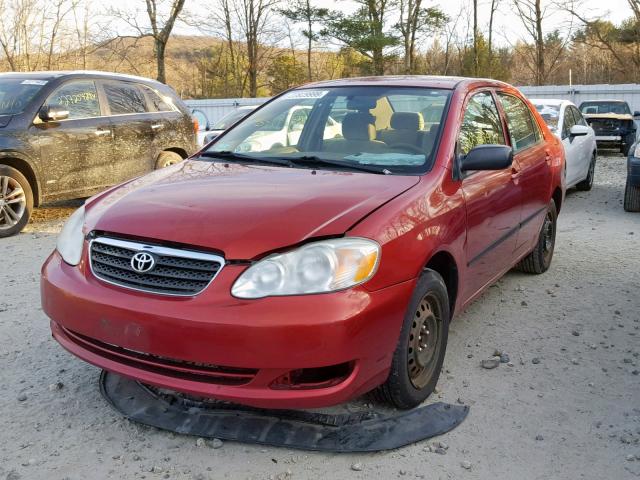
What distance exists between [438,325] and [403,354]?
1.47 feet

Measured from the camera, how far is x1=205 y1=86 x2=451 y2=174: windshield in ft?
11.6

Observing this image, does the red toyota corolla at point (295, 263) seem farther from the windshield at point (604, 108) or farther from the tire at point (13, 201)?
the windshield at point (604, 108)

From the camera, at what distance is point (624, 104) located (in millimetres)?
17375

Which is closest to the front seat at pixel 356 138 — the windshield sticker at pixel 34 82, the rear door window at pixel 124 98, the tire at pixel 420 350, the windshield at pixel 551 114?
the tire at pixel 420 350

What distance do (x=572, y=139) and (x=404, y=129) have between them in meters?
6.12

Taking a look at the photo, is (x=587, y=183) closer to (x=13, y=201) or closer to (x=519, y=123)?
(x=519, y=123)

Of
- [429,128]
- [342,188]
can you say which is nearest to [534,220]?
[429,128]

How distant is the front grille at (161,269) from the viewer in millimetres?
2559

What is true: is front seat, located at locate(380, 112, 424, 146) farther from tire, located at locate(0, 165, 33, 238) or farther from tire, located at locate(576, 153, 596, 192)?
tire, located at locate(576, 153, 596, 192)

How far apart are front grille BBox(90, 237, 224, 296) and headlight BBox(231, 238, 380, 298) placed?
0.52 ft

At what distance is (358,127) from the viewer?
379 cm

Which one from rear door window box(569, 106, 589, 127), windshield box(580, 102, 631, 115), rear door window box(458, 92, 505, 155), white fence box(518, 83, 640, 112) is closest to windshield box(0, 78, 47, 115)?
rear door window box(458, 92, 505, 155)

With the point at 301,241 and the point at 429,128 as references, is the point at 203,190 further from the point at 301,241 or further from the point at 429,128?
the point at 429,128

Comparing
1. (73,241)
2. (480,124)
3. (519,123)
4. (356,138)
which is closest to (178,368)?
(73,241)
